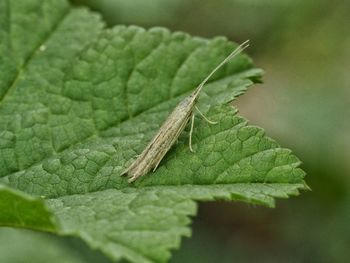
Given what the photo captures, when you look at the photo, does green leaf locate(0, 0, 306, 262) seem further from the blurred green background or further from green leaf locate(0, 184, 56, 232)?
the blurred green background

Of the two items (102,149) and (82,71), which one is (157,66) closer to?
(82,71)

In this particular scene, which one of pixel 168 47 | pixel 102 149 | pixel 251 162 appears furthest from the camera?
pixel 168 47

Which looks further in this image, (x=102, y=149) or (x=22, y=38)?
(x=22, y=38)

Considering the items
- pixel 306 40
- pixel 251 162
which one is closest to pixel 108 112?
pixel 251 162

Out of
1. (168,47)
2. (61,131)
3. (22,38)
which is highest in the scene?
(168,47)

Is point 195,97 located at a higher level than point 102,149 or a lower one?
higher

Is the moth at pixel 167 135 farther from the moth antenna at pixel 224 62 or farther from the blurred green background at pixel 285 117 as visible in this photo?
the blurred green background at pixel 285 117
